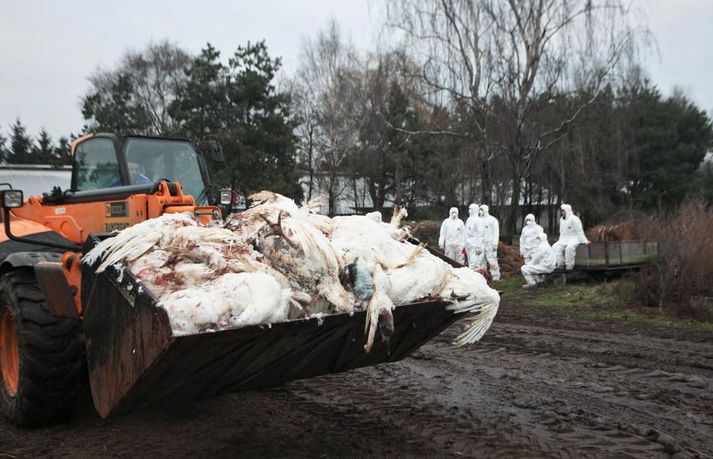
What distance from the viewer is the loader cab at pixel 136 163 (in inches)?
233

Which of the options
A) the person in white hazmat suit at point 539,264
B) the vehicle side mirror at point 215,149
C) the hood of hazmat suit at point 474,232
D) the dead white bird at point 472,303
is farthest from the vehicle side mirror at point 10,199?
the hood of hazmat suit at point 474,232

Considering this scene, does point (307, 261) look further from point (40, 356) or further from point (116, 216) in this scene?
point (116, 216)

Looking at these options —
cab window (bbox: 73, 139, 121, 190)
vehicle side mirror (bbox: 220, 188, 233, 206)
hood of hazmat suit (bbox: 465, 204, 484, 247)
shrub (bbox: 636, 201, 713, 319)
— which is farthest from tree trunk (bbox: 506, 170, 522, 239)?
cab window (bbox: 73, 139, 121, 190)

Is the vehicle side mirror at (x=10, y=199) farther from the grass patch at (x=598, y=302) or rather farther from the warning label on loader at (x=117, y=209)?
the grass patch at (x=598, y=302)

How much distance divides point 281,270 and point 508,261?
14.8 m

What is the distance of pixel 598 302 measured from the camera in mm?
11945

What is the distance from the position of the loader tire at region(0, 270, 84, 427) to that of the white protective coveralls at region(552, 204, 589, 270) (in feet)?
40.7

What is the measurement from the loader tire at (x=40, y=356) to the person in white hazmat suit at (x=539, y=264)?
11909mm

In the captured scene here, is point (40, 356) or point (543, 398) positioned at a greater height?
point (40, 356)

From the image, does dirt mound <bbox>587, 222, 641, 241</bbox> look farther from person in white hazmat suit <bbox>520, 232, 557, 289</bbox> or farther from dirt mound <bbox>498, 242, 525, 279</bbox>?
person in white hazmat suit <bbox>520, 232, 557, 289</bbox>

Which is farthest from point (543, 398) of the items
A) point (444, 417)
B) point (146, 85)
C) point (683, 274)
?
point (146, 85)

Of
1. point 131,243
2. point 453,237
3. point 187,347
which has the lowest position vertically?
point 187,347

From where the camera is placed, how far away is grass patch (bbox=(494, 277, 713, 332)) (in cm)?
994

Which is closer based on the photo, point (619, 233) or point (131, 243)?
point (131, 243)
